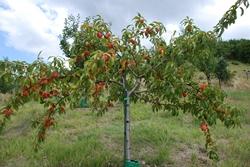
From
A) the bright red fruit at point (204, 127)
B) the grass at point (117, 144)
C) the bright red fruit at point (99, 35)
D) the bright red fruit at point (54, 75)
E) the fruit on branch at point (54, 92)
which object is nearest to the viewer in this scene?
the bright red fruit at point (54, 75)

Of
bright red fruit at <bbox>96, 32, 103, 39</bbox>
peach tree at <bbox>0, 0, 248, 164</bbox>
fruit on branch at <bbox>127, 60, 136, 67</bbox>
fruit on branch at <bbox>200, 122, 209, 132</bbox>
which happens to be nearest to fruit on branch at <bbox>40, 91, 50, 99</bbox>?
peach tree at <bbox>0, 0, 248, 164</bbox>

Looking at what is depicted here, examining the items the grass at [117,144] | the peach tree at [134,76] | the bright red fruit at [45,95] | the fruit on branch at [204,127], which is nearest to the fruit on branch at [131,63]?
the peach tree at [134,76]

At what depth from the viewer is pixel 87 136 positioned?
920cm

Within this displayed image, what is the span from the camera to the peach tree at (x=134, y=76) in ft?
16.9

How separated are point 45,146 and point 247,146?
3.79 metres

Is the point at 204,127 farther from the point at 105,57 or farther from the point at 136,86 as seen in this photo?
the point at 105,57

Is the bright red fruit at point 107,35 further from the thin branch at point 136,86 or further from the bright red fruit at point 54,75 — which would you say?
the bright red fruit at point 54,75

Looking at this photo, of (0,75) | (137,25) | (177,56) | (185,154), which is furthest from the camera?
(185,154)

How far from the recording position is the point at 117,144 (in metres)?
8.70

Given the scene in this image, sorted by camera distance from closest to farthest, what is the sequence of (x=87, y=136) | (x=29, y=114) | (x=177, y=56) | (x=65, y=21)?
1. (x=177, y=56)
2. (x=87, y=136)
3. (x=29, y=114)
4. (x=65, y=21)

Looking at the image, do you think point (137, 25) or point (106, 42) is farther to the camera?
point (137, 25)

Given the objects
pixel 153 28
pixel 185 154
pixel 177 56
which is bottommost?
pixel 185 154

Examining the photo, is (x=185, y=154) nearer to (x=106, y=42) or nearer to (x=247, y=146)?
(x=247, y=146)

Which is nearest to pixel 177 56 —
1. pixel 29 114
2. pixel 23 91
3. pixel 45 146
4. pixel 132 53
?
pixel 132 53
